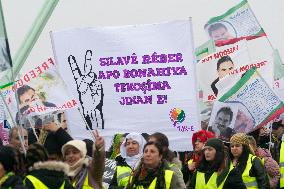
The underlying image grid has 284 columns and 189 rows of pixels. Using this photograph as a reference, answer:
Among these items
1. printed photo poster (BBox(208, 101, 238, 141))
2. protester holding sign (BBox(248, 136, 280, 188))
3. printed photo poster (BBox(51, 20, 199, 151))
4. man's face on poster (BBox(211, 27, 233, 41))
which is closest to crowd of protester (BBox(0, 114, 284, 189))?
protester holding sign (BBox(248, 136, 280, 188))

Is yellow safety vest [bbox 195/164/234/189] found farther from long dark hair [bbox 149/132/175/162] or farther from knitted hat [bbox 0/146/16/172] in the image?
knitted hat [bbox 0/146/16/172]

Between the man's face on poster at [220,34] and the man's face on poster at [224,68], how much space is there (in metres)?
2.70

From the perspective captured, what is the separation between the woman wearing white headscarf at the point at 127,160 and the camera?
26.1 feet

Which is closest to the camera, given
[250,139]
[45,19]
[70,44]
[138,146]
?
[138,146]

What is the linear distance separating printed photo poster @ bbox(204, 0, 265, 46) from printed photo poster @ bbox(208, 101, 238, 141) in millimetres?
3525

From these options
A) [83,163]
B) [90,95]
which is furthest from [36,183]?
[90,95]

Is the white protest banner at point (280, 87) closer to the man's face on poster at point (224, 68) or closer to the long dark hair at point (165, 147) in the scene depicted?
the man's face on poster at point (224, 68)

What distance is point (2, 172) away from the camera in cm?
605

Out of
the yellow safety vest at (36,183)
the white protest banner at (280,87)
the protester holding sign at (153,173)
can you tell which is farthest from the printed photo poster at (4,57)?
the white protest banner at (280,87)

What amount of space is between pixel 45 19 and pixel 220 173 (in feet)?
9.18

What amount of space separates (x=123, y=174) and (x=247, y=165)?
75.4 inches

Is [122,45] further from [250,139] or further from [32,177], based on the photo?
[32,177]

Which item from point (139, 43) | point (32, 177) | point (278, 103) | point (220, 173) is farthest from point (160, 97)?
point (32, 177)

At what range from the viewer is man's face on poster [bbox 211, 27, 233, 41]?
15218 millimetres
